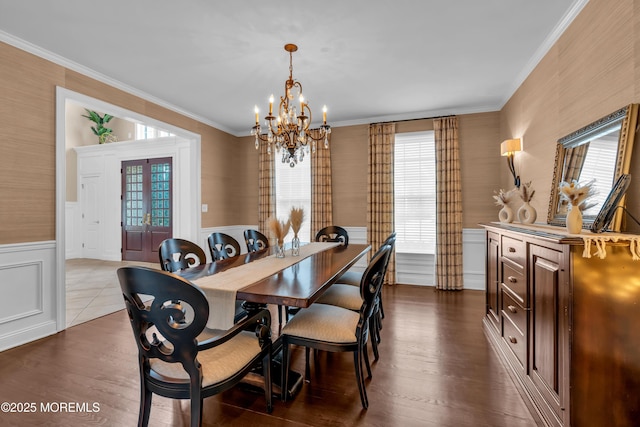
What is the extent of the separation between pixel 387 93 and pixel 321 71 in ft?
3.63

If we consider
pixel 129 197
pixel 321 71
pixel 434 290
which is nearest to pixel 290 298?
pixel 321 71

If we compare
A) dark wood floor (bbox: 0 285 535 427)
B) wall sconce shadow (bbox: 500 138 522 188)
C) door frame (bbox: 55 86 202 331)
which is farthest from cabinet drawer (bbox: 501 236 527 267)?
door frame (bbox: 55 86 202 331)

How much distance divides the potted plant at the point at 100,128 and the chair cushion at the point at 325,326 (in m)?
7.90

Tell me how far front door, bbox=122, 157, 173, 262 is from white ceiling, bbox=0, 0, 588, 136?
104 inches

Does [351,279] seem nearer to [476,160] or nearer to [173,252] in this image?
[173,252]

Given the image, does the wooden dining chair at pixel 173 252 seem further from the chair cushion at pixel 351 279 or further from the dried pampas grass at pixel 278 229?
the chair cushion at pixel 351 279

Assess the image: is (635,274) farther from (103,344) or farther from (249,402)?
(103,344)

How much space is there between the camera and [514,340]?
7.07 ft

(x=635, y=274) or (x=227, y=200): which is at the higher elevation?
(x=227, y=200)

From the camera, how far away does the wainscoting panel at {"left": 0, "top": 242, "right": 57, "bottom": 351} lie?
104 inches

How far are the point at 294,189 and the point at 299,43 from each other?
300cm

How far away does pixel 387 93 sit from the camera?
394 cm

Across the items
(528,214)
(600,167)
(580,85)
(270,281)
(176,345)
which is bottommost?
(176,345)

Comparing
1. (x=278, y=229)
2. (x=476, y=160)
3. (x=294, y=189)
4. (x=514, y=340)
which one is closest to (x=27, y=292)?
(x=278, y=229)
